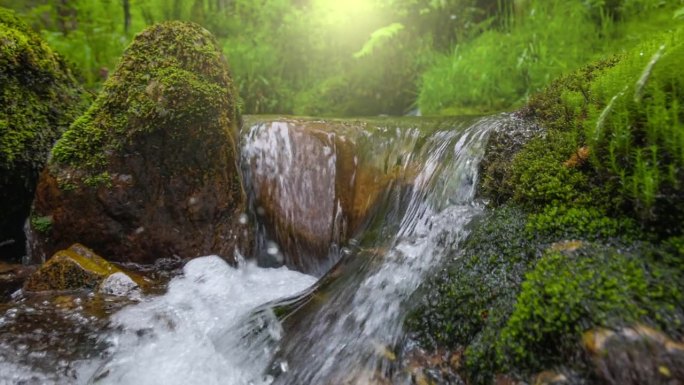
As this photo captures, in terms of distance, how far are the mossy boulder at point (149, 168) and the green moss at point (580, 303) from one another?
2.90 meters

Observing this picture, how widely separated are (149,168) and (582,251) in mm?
3424

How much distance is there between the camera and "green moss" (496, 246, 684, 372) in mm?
1490

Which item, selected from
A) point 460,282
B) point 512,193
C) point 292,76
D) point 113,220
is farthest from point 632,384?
point 292,76

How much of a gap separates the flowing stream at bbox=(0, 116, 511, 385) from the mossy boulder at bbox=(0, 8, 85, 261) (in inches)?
55.4

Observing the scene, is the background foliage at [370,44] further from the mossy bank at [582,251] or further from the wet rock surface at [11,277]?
the wet rock surface at [11,277]

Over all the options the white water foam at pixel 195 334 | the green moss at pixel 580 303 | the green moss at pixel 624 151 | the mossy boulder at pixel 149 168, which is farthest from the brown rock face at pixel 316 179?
the green moss at pixel 580 303

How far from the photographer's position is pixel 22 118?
13.4 ft

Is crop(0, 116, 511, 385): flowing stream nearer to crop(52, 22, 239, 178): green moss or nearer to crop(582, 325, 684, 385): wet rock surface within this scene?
crop(582, 325, 684, 385): wet rock surface

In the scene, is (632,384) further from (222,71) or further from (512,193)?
(222,71)

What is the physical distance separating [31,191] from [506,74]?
5443 mm

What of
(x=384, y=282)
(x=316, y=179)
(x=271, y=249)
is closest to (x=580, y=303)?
(x=384, y=282)

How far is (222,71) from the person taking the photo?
411 centimetres

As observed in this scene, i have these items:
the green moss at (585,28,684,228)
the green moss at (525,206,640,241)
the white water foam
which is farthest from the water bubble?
the green moss at (585,28,684,228)

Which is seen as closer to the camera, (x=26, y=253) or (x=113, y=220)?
(x=113, y=220)
